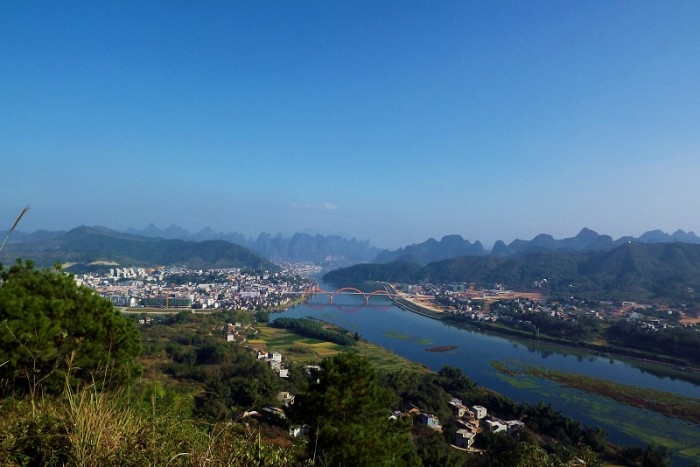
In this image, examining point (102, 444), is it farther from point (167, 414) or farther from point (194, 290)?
point (194, 290)

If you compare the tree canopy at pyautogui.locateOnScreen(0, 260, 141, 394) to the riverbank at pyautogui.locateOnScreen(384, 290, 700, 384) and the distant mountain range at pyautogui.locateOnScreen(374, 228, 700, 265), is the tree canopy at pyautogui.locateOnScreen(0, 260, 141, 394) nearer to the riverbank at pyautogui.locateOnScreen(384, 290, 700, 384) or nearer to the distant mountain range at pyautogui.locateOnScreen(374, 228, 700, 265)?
the riverbank at pyautogui.locateOnScreen(384, 290, 700, 384)

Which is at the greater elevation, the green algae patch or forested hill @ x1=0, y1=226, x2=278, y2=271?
forested hill @ x1=0, y1=226, x2=278, y2=271

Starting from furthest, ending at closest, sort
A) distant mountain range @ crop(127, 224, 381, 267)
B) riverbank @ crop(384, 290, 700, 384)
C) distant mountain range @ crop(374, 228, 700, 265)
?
distant mountain range @ crop(127, 224, 381, 267) → distant mountain range @ crop(374, 228, 700, 265) → riverbank @ crop(384, 290, 700, 384)

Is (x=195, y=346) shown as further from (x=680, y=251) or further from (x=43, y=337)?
(x=680, y=251)

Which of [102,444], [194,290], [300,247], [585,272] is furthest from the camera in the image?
[300,247]

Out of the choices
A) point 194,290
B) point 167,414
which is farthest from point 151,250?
point 167,414

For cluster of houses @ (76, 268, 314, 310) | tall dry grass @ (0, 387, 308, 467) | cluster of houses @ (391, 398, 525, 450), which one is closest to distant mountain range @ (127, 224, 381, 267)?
cluster of houses @ (76, 268, 314, 310)

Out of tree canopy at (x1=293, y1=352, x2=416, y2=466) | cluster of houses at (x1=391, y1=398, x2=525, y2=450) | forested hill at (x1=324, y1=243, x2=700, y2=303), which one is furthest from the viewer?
forested hill at (x1=324, y1=243, x2=700, y2=303)
